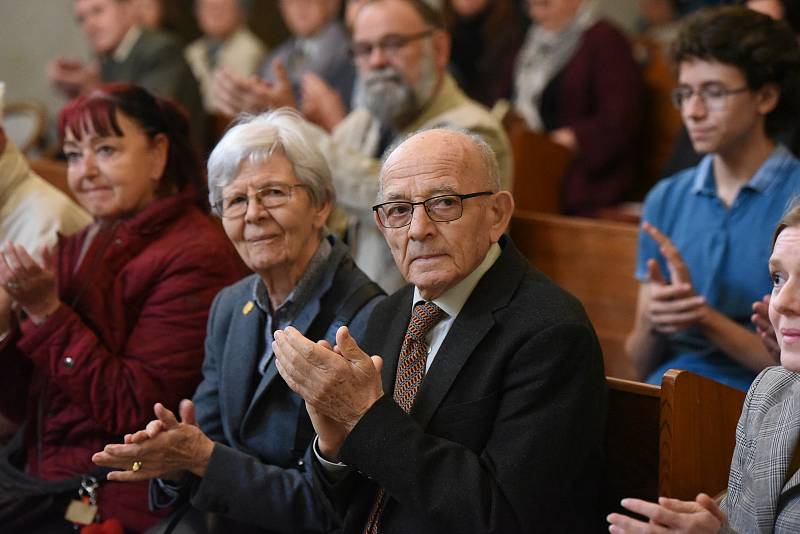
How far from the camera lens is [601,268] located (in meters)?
3.23

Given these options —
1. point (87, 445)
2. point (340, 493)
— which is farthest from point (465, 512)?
point (87, 445)

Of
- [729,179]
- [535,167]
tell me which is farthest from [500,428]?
[535,167]

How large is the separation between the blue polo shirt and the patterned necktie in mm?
1016

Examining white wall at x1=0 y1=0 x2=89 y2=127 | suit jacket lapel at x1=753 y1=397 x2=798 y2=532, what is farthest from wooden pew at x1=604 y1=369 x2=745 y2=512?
white wall at x1=0 y1=0 x2=89 y2=127

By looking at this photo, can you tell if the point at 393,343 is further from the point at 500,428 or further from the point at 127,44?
the point at 127,44

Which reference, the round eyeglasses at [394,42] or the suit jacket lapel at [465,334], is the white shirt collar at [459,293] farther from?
the round eyeglasses at [394,42]

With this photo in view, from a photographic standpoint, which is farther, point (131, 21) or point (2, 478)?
point (131, 21)

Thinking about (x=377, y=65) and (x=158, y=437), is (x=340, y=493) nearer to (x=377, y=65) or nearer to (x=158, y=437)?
(x=158, y=437)

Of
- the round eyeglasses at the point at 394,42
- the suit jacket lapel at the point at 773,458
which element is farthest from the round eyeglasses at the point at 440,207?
the round eyeglasses at the point at 394,42

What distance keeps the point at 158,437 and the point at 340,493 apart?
38 centimetres

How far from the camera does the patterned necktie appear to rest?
1967mm

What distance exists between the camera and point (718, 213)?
2787mm

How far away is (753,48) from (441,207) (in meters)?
1.19

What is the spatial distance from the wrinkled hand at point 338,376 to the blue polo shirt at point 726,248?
3.90 ft
